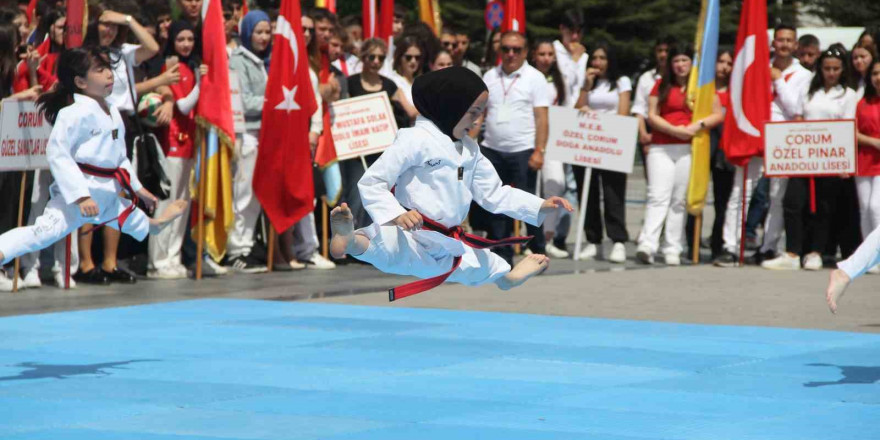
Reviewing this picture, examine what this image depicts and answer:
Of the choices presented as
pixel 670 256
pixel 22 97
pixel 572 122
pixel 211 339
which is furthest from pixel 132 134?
pixel 670 256

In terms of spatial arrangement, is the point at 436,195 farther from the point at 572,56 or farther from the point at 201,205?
the point at 572,56

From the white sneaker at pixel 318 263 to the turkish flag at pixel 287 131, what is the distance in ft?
2.54

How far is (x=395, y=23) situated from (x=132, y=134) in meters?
5.91

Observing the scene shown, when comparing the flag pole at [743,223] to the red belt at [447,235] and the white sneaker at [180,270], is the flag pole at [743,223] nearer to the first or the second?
the white sneaker at [180,270]

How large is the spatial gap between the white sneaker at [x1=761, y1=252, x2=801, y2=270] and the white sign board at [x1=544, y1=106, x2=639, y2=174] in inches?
67.0

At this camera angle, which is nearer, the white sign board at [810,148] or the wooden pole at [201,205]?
the wooden pole at [201,205]

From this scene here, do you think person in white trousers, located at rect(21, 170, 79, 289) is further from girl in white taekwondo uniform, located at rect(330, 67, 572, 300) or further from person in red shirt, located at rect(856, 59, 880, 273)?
person in red shirt, located at rect(856, 59, 880, 273)

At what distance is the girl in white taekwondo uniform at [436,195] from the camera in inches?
264

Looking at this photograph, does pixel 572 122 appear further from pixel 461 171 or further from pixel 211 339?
pixel 461 171

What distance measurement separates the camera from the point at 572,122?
563 inches

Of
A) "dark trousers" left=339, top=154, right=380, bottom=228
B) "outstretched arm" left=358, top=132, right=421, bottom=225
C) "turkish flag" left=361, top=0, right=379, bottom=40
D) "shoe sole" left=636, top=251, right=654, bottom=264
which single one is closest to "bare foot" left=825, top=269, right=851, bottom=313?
"outstretched arm" left=358, top=132, right=421, bottom=225

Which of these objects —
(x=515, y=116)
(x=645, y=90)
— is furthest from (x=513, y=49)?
(x=645, y=90)

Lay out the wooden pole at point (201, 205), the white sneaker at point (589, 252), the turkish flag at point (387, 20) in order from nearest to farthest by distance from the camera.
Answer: the wooden pole at point (201, 205) < the white sneaker at point (589, 252) < the turkish flag at point (387, 20)

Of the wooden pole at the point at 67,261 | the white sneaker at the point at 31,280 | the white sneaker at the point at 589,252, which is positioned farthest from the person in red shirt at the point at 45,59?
the white sneaker at the point at 589,252
